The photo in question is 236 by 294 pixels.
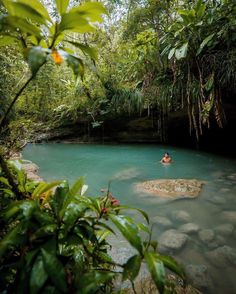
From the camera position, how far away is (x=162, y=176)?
18.5ft

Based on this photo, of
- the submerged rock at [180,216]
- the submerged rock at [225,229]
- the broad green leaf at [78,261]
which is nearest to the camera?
the broad green leaf at [78,261]

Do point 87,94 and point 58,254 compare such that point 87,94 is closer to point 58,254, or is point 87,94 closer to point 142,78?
A: point 142,78

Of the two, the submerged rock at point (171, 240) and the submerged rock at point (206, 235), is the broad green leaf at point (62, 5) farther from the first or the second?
the submerged rock at point (206, 235)

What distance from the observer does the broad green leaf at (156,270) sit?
2.54 feet

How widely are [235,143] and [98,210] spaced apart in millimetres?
8858

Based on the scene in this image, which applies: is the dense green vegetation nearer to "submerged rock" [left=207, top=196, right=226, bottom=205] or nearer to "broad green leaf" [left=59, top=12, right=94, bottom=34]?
"broad green leaf" [left=59, top=12, right=94, bottom=34]

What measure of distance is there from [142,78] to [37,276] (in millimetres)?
6313

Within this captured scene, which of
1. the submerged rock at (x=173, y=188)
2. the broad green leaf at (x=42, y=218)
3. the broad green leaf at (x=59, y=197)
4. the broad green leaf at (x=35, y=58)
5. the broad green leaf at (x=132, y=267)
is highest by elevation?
the broad green leaf at (x=35, y=58)

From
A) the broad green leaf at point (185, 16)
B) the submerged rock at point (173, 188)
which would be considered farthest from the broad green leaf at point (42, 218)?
the broad green leaf at point (185, 16)

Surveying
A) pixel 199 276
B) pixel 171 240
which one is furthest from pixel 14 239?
pixel 171 240

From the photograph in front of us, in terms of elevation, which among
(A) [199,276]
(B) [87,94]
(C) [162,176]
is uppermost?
(B) [87,94]

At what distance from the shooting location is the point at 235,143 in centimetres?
880

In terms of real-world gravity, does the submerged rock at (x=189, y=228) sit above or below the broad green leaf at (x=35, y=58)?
below

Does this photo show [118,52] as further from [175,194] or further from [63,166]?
[175,194]
